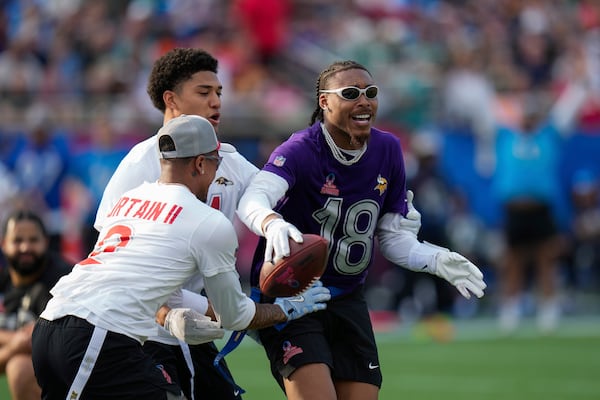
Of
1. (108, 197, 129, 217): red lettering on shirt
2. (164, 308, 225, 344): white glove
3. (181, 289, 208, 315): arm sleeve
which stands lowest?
(164, 308, 225, 344): white glove

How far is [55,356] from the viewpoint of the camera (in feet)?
16.0

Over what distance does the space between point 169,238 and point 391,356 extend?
6.33 meters

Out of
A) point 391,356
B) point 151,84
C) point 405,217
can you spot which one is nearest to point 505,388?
point 391,356

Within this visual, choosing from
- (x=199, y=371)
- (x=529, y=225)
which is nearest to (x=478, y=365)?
(x=529, y=225)

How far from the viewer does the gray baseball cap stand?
16.5 feet

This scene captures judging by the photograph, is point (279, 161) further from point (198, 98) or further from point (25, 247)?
point (25, 247)

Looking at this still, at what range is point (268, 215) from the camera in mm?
A: 5180

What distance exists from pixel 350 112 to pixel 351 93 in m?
0.09

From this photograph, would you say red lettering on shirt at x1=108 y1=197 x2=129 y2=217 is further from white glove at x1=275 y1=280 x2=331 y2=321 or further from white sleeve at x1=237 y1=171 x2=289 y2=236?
white glove at x1=275 y1=280 x2=331 y2=321

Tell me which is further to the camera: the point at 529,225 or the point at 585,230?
the point at 585,230

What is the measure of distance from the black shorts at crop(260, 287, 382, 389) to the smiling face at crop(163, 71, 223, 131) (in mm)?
1076

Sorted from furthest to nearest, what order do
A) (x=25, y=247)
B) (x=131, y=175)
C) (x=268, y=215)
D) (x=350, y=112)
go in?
1. (x=25, y=247)
2. (x=350, y=112)
3. (x=131, y=175)
4. (x=268, y=215)

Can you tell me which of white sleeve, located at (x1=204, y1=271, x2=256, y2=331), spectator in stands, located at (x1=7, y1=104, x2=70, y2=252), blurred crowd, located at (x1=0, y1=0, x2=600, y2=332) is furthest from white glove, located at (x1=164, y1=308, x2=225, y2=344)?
spectator in stands, located at (x1=7, y1=104, x2=70, y2=252)

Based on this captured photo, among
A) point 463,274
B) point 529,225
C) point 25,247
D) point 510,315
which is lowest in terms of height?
point 25,247
